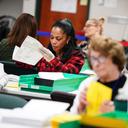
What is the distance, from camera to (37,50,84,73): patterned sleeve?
367 cm

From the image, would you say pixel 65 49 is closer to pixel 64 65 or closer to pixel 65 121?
pixel 64 65

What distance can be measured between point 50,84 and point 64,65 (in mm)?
615

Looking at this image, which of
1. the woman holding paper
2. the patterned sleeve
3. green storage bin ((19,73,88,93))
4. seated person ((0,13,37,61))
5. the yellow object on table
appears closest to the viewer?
the yellow object on table

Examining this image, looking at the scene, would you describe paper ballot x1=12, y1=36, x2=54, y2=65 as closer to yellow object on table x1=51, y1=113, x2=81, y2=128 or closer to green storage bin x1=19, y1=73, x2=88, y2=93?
green storage bin x1=19, y1=73, x2=88, y2=93

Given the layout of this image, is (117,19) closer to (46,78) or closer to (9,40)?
(9,40)

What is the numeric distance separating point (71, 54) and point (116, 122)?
2526 millimetres

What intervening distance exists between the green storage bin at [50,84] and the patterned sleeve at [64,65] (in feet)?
1.38

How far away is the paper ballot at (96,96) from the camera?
5.59 ft

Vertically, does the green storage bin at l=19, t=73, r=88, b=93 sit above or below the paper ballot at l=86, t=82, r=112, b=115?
below

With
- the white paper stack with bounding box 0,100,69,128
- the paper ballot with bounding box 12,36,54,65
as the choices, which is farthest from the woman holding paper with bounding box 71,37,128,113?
the paper ballot with bounding box 12,36,54,65

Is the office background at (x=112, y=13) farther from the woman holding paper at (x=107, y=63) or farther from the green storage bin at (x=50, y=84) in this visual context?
the woman holding paper at (x=107, y=63)

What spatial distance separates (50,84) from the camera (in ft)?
10.4

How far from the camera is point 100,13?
24.5 ft

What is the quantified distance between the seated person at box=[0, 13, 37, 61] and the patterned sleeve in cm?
52
